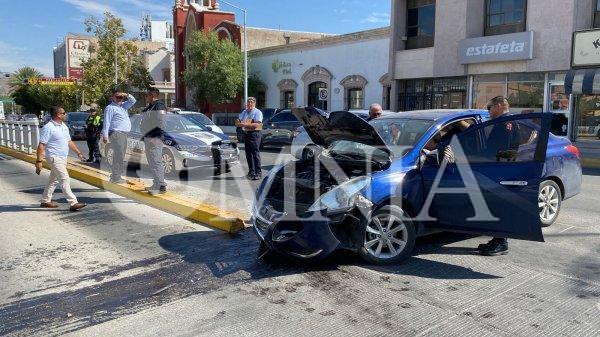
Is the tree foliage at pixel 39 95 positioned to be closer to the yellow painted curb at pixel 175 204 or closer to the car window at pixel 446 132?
the yellow painted curb at pixel 175 204

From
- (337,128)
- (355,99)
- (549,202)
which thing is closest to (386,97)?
(355,99)

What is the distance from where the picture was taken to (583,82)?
18.0 metres

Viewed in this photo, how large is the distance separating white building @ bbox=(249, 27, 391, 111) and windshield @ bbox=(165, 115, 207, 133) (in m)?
13.8

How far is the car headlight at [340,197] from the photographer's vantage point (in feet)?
15.5

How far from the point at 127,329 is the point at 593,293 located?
385 centimetres

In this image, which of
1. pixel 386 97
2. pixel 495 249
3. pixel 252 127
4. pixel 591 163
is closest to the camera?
pixel 495 249

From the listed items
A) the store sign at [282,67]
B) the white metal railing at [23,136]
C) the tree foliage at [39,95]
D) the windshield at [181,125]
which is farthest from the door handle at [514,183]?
the tree foliage at [39,95]

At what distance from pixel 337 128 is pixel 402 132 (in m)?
0.88

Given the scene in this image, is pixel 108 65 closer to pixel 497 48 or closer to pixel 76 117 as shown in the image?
pixel 76 117

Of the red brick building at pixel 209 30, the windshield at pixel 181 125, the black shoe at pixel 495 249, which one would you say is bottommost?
the black shoe at pixel 495 249

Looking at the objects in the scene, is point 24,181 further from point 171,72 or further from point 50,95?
point 50,95

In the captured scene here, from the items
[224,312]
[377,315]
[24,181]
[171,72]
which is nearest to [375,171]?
[377,315]

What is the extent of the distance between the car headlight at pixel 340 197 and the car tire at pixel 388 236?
30cm

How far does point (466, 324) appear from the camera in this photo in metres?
3.75
